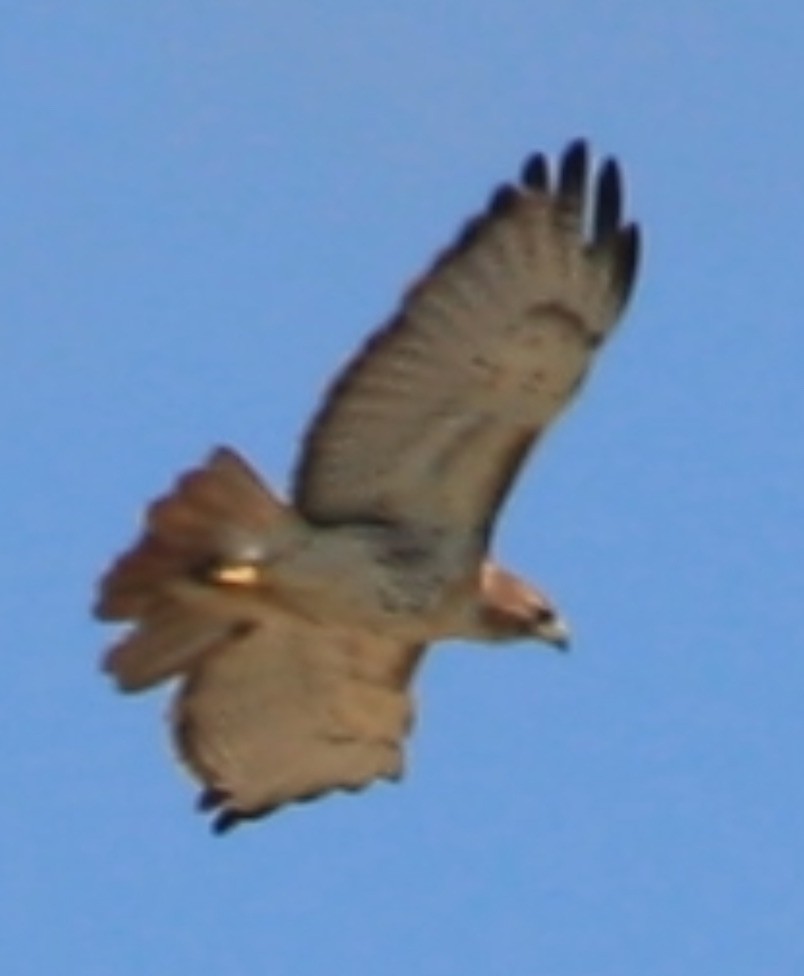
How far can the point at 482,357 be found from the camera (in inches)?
866

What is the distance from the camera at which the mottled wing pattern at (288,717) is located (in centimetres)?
2284

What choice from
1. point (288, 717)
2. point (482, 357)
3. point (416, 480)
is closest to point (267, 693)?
point (288, 717)

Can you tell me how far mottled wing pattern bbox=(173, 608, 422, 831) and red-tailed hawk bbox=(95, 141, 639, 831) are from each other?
0.10 metres

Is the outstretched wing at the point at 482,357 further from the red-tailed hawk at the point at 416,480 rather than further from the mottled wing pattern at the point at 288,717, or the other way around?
the mottled wing pattern at the point at 288,717

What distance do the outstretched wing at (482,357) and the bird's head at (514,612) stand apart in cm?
32

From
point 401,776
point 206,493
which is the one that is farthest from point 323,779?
point 206,493

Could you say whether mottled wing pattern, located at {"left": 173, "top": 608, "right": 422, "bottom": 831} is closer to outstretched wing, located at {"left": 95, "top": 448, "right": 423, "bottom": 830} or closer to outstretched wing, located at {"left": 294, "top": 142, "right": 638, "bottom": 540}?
outstretched wing, located at {"left": 95, "top": 448, "right": 423, "bottom": 830}

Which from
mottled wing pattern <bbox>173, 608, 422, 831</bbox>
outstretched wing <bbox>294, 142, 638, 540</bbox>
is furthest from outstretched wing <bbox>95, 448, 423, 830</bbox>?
outstretched wing <bbox>294, 142, 638, 540</bbox>

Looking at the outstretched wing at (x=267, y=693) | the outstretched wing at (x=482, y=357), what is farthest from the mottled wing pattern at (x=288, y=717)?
the outstretched wing at (x=482, y=357)

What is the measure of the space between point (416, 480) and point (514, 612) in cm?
67

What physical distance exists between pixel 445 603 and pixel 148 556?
44.7 inches

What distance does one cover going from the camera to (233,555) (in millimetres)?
21797

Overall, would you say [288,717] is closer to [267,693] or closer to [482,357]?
[267,693]

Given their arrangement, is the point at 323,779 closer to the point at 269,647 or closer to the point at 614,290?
the point at 269,647
